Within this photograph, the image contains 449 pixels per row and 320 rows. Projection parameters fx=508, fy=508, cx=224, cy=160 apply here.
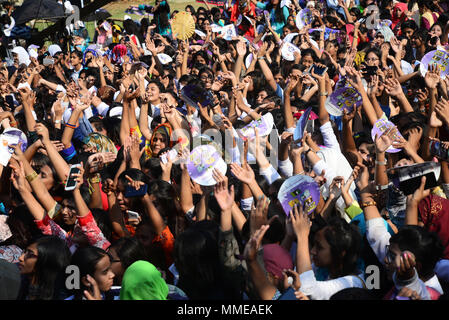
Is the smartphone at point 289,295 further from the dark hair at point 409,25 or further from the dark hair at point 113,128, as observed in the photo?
the dark hair at point 409,25

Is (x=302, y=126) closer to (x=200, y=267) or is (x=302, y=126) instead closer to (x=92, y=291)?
(x=200, y=267)

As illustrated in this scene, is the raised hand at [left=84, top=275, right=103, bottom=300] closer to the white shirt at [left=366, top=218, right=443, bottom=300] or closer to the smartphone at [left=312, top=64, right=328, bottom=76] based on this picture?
the white shirt at [left=366, top=218, right=443, bottom=300]

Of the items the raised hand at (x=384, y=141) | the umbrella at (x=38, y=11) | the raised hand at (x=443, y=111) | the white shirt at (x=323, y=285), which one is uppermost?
the raised hand at (x=443, y=111)

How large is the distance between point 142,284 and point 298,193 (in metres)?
1.15

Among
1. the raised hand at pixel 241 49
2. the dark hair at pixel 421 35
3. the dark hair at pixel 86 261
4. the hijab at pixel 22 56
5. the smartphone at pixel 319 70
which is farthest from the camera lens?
the hijab at pixel 22 56

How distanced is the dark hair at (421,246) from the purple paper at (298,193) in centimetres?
67

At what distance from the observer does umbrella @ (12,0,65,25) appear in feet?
44.2

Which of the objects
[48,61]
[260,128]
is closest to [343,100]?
[260,128]

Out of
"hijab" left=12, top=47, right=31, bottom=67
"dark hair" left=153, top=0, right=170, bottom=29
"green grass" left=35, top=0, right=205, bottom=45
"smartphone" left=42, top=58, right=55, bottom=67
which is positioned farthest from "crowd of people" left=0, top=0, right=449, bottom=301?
"green grass" left=35, top=0, right=205, bottom=45

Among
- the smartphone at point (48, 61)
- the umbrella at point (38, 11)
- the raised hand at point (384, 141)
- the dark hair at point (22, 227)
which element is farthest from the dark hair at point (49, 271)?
the umbrella at point (38, 11)

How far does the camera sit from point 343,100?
14.6ft

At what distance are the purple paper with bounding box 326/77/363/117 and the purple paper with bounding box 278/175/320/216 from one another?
1451 millimetres

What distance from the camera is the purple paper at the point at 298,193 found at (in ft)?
10.2

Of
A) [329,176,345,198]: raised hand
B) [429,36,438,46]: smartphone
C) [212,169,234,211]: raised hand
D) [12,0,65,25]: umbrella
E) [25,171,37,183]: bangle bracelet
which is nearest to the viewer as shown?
[212,169,234,211]: raised hand
